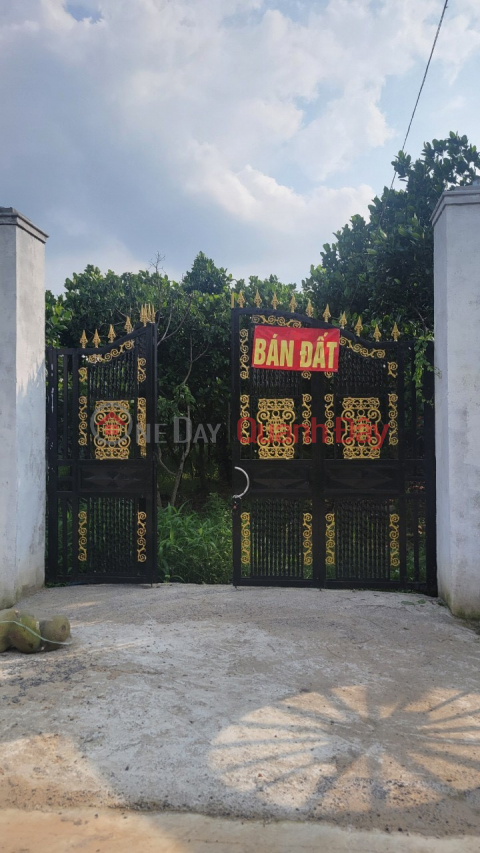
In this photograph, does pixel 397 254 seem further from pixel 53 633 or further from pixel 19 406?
pixel 53 633

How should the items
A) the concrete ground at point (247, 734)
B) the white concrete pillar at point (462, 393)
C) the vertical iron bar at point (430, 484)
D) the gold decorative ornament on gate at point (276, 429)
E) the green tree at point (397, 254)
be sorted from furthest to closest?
the green tree at point (397, 254), the gold decorative ornament on gate at point (276, 429), the vertical iron bar at point (430, 484), the white concrete pillar at point (462, 393), the concrete ground at point (247, 734)

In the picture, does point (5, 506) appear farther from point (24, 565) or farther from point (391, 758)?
point (391, 758)

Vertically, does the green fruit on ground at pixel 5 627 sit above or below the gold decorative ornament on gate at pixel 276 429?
below

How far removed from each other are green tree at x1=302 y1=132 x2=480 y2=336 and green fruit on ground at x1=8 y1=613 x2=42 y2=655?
159 inches

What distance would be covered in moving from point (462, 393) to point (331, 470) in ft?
3.85

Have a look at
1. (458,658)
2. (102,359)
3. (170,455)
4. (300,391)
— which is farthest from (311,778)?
(170,455)

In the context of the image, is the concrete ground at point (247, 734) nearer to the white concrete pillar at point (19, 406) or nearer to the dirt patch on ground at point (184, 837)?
the dirt patch on ground at point (184, 837)

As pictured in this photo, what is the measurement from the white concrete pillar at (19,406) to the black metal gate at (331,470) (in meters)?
1.65

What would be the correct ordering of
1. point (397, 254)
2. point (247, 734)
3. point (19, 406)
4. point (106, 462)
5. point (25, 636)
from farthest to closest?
point (397, 254)
point (106, 462)
point (19, 406)
point (25, 636)
point (247, 734)

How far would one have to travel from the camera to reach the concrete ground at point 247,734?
1.95 metres

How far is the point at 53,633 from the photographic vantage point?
3.49 metres

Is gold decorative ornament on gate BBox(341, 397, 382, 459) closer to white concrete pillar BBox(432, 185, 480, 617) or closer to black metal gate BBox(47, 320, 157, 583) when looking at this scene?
white concrete pillar BBox(432, 185, 480, 617)

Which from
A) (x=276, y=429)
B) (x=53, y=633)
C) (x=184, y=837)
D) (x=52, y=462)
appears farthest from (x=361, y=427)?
(x=184, y=837)

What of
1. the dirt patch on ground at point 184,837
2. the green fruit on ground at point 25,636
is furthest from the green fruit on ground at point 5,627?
the dirt patch on ground at point 184,837
